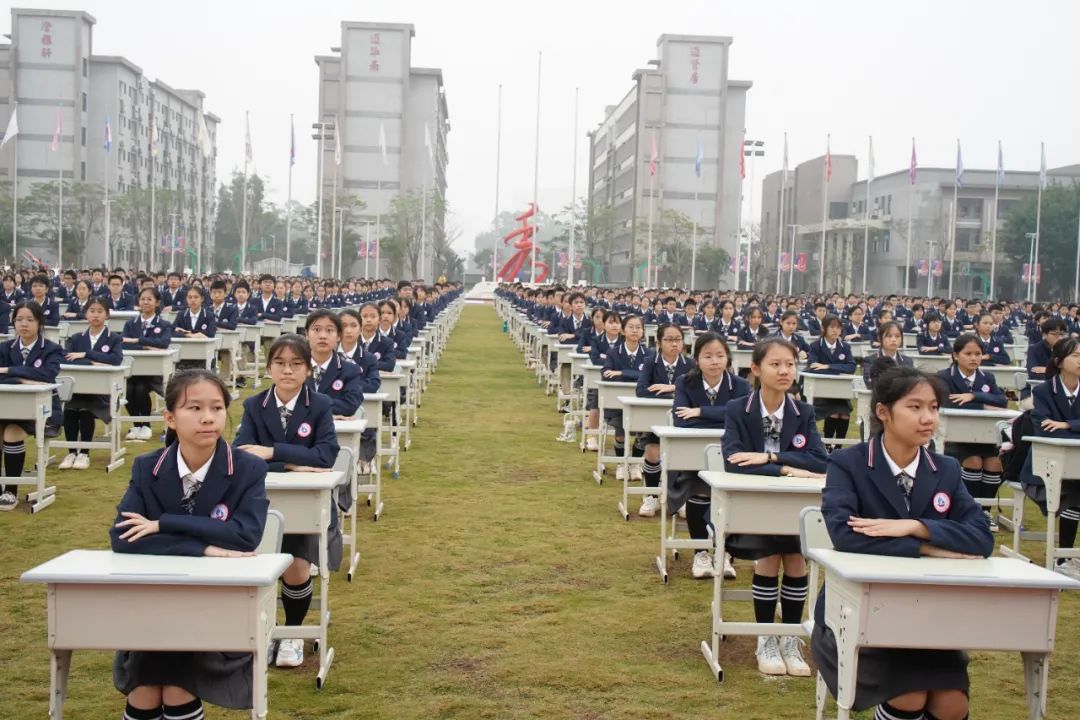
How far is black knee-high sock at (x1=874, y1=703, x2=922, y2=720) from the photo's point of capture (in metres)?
3.81

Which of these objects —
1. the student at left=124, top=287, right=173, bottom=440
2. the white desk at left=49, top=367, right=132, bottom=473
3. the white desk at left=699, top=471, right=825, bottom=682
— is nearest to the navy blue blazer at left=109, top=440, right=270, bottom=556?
the white desk at left=699, top=471, right=825, bottom=682

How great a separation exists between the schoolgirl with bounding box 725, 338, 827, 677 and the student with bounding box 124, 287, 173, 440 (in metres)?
8.06

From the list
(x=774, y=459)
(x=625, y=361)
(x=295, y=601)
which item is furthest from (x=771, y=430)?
(x=625, y=361)

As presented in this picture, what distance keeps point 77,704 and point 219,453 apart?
156 centimetres

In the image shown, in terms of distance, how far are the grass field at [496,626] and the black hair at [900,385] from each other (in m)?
→ 1.62

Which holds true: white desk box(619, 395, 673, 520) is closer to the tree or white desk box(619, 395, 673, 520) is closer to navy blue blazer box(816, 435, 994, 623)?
navy blue blazer box(816, 435, 994, 623)

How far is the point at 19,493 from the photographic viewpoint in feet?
30.7

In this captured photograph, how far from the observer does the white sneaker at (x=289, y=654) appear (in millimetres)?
5316

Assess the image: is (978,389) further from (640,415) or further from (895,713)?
(895,713)

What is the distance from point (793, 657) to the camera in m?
5.48

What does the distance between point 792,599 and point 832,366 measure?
24.6 feet

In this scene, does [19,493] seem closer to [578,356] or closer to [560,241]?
[578,356]

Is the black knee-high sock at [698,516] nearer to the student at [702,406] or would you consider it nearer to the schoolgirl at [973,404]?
the student at [702,406]

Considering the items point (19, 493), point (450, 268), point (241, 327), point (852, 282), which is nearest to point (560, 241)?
point (450, 268)
